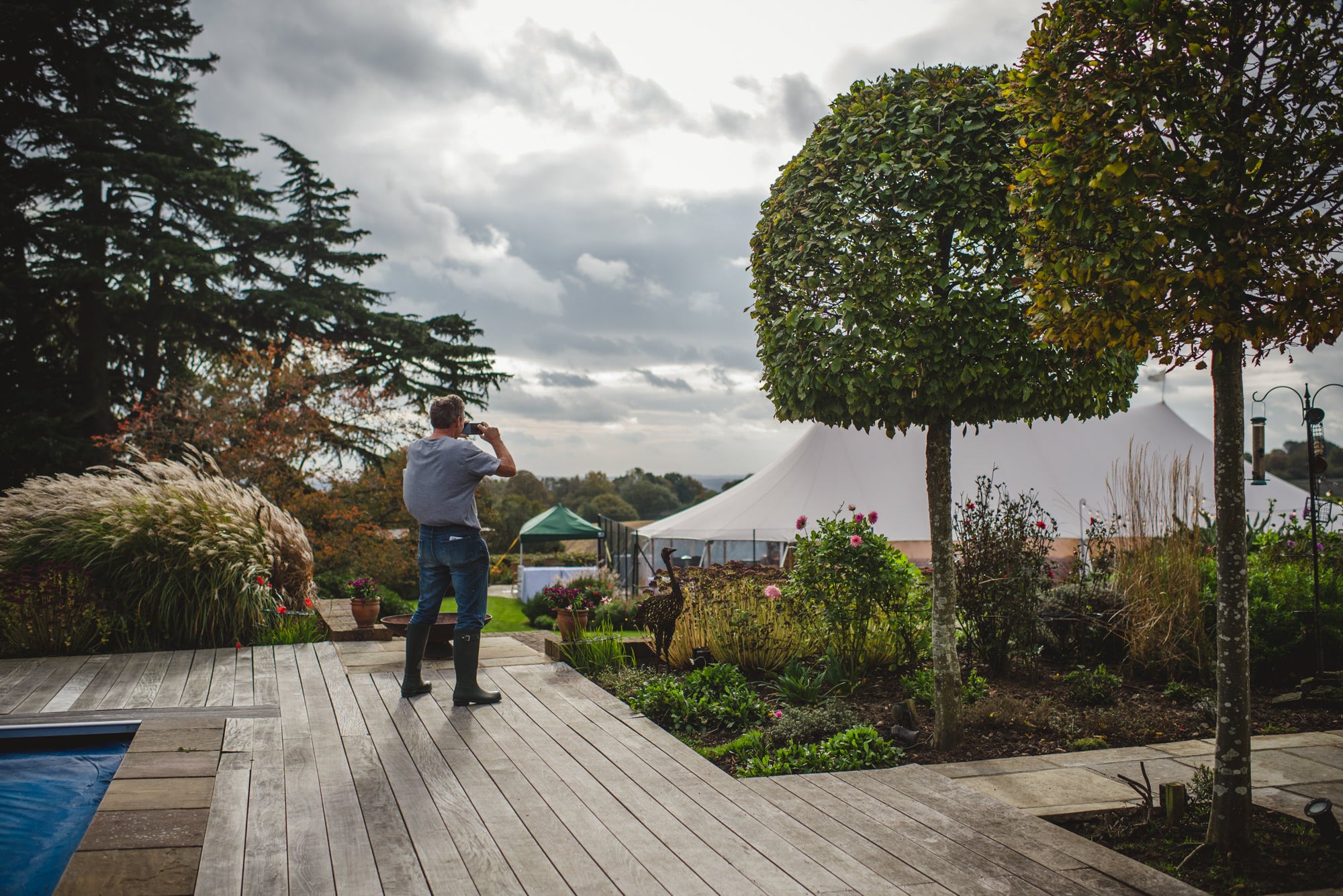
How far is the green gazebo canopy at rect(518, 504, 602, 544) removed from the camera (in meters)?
22.0

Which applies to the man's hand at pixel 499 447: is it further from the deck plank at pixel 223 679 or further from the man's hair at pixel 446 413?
the deck plank at pixel 223 679

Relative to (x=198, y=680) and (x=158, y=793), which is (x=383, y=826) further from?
(x=198, y=680)

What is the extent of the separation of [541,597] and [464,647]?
1162cm

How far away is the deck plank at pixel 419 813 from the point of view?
2.32 m

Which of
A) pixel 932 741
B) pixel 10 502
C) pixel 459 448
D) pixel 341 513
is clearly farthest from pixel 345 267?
pixel 932 741

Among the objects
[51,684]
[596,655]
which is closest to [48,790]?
[51,684]

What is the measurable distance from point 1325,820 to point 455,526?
379cm

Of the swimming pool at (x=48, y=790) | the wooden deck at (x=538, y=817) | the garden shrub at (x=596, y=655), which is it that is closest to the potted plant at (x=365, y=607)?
the garden shrub at (x=596, y=655)

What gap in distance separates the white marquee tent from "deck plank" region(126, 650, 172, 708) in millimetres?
9460

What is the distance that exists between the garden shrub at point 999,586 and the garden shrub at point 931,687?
1.65 feet

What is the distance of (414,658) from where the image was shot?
4.55 metres

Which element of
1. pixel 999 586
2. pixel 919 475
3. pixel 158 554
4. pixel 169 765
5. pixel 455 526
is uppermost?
pixel 919 475

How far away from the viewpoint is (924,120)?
366 cm

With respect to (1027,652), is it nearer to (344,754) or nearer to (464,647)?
(464,647)
